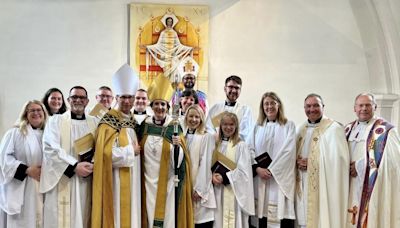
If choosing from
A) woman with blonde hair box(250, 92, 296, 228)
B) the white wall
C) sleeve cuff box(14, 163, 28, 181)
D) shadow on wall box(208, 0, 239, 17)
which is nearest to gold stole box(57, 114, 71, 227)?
sleeve cuff box(14, 163, 28, 181)

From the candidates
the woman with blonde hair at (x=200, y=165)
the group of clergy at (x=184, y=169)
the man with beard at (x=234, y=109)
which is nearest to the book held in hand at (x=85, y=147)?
the group of clergy at (x=184, y=169)

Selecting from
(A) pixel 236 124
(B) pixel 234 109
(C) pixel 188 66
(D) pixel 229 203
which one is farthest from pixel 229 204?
(C) pixel 188 66

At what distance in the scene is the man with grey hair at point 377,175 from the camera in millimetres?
4918

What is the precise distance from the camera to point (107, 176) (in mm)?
4770

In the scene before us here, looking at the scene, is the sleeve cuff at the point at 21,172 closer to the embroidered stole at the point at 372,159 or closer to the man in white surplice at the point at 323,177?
the man in white surplice at the point at 323,177

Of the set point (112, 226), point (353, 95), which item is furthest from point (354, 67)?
point (112, 226)

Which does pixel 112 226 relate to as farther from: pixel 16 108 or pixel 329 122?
pixel 16 108

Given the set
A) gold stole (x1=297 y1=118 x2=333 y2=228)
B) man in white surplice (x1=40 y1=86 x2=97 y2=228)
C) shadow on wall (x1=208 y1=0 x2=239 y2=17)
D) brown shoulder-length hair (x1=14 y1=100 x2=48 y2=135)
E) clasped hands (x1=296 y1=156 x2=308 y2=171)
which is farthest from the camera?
shadow on wall (x1=208 y1=0 x2=239 y2=17)

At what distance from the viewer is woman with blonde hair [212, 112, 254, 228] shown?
16.6 feet

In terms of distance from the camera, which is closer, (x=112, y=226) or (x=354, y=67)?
(x=112, y=226)

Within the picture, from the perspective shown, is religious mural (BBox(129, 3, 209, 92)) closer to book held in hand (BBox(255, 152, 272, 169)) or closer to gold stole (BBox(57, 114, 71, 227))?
book held in hand (BBox(255, 152, 272, 169))

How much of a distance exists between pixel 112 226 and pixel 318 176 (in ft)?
6.78

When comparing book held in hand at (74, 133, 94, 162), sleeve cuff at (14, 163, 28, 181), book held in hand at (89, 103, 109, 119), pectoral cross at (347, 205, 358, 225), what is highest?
book held in hand at (89, 103, 109, 119)

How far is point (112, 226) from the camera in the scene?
4773 mm
